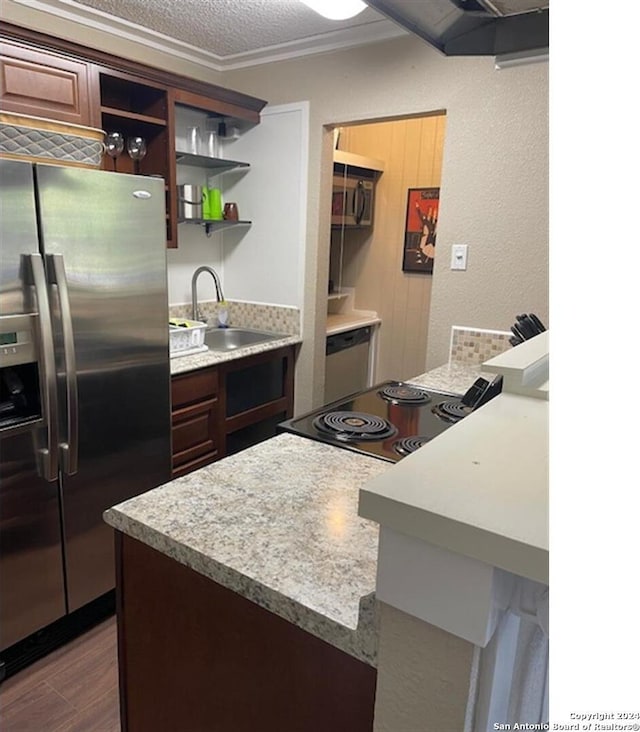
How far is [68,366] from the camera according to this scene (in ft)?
5.82

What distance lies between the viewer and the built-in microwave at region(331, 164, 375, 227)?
3592mm

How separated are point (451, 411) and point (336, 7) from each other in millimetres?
1478

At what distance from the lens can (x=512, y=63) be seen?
54.2 inches

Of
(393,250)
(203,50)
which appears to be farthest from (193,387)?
(393,250)

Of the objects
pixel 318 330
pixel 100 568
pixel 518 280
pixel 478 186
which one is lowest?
pixel 100 568

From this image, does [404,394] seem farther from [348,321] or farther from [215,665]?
[348,321]

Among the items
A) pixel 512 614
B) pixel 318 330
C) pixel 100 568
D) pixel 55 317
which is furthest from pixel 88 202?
pixel 512 614

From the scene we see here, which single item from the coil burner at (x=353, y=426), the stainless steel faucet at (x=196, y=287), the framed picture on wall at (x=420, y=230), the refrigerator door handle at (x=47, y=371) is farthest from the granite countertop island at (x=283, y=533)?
the framed picture on wall at (x=420, y=230)

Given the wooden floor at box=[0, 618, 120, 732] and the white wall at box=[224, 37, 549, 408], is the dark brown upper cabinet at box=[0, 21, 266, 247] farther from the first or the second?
the wooden floor at box=[0, 618, 120, 732]

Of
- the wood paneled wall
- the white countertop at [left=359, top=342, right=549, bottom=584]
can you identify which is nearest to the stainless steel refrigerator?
the white countertop at [left=359, top=342, right=549, bottom=584]

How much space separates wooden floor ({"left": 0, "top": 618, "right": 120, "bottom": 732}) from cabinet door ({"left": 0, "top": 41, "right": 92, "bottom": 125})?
2007 millimetres
